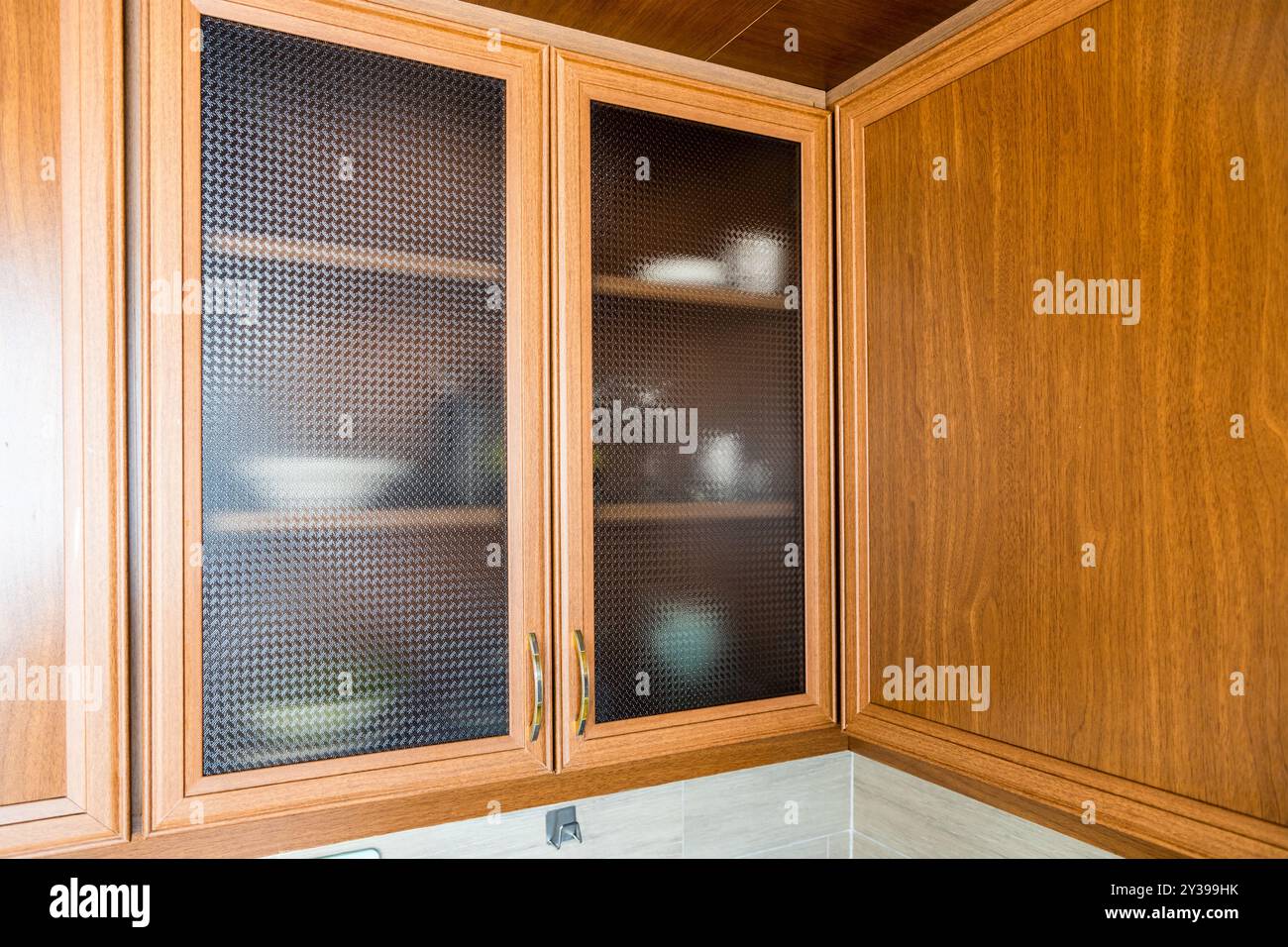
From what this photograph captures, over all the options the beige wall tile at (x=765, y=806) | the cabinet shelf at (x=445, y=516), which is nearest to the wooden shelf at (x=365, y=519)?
the cabinet shelf at (x=445, y=516)

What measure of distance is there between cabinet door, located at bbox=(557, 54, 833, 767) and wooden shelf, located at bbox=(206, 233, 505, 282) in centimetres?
11

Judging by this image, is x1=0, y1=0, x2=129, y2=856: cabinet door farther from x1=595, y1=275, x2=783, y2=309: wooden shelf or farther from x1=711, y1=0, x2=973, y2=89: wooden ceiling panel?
x1=711, y1=0, x2=973, y2=89: wooden ceiling panel

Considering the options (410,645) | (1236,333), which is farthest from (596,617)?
(1236,333)

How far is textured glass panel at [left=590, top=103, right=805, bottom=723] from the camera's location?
1059mm

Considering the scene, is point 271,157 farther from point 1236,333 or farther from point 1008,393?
point 1236,333

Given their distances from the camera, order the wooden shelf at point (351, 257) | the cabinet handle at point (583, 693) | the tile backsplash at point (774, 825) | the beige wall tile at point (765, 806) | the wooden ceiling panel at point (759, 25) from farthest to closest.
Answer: the beige wall tile at point (765, 806)
the tile backsplash at point (774, 825)
the wooden ceiling panel at point (759, 25)
the cabinet handle at point (583, 693)
the wooden shelf at point (351, 257)

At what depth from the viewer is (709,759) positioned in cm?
111

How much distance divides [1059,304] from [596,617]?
2.20 feet

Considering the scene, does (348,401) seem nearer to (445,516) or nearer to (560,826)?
(445,516)

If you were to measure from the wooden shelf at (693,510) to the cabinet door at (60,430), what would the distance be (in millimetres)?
555

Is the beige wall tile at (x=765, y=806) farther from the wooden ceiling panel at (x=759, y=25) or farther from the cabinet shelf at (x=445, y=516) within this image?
the wooden ceiling panel at (x=759, y=25)

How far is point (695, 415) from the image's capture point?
3.68 ft

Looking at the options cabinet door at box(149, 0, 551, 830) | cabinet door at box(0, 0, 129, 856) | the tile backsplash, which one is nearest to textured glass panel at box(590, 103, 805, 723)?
cabinet door at box(149, 0, 551, 830)

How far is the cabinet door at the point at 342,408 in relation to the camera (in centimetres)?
85
